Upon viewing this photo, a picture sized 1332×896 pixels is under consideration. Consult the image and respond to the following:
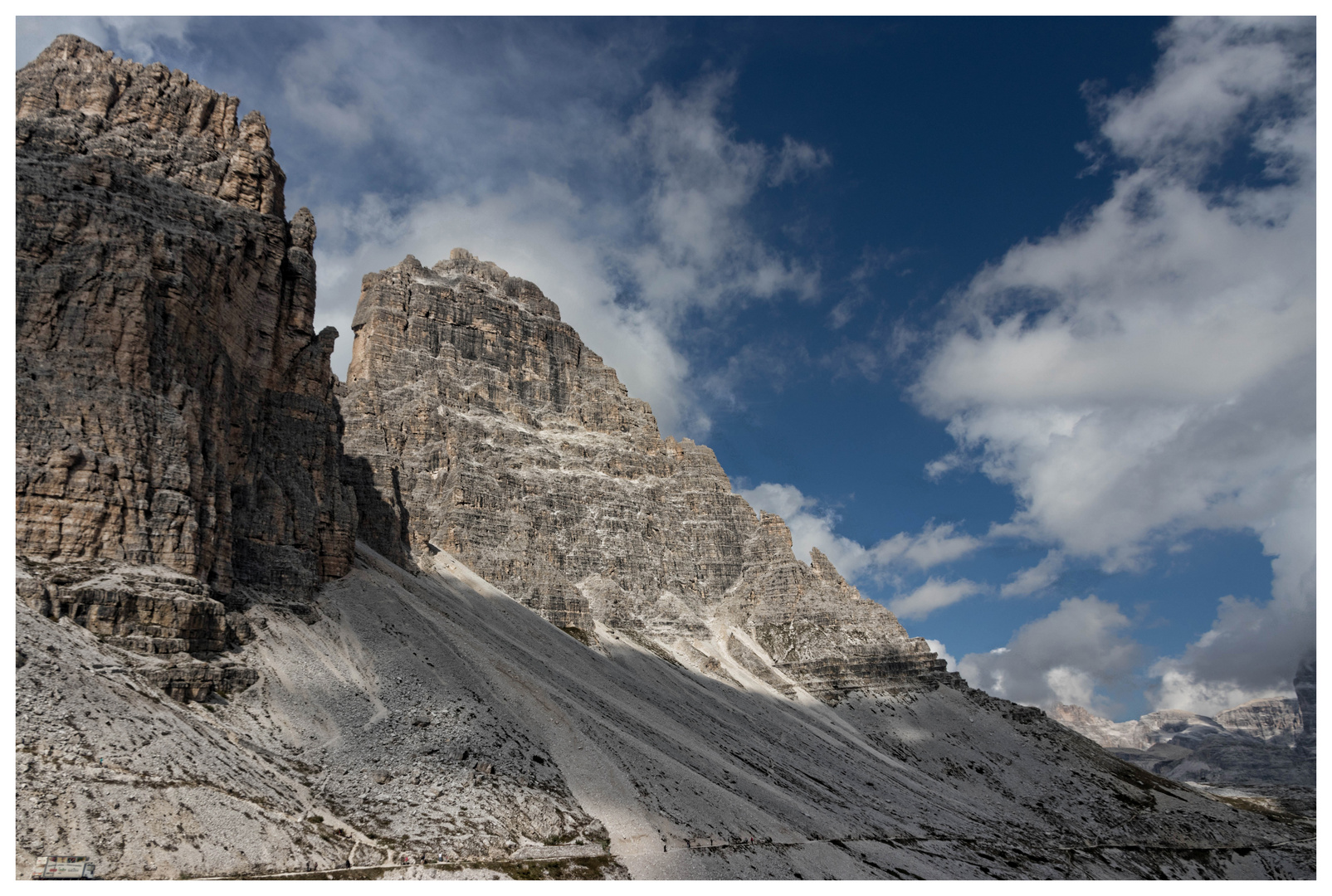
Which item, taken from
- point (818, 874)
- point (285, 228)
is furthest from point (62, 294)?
point (818, 874)

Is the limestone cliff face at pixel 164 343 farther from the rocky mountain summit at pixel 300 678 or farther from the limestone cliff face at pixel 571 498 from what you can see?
the limestone cliff face at pixel 571 498

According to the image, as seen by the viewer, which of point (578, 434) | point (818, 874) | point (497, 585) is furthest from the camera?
point (578, 434)

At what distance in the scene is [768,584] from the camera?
13825 cm

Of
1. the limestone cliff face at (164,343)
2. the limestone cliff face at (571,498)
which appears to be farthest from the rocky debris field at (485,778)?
the limestone cliff face at (571,498)

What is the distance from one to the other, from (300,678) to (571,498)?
310ft

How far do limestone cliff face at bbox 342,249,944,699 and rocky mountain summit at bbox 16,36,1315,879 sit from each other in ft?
18.3

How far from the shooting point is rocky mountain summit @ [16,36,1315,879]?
105 ft

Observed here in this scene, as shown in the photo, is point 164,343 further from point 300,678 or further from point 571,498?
point 571,498

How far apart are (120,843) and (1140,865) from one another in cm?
7883

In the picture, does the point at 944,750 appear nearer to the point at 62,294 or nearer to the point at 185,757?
the point at 185,757

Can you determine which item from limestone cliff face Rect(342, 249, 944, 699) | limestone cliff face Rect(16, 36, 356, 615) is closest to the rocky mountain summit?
limestone cliff face Rect(16, 36, 356, 615)

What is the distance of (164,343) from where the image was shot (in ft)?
160

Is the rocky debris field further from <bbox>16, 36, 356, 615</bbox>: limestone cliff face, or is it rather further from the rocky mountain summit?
<bbox>16, 36, 356, 615</bbox>: limestone cliff face

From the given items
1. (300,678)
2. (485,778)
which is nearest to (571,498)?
(300,678)
